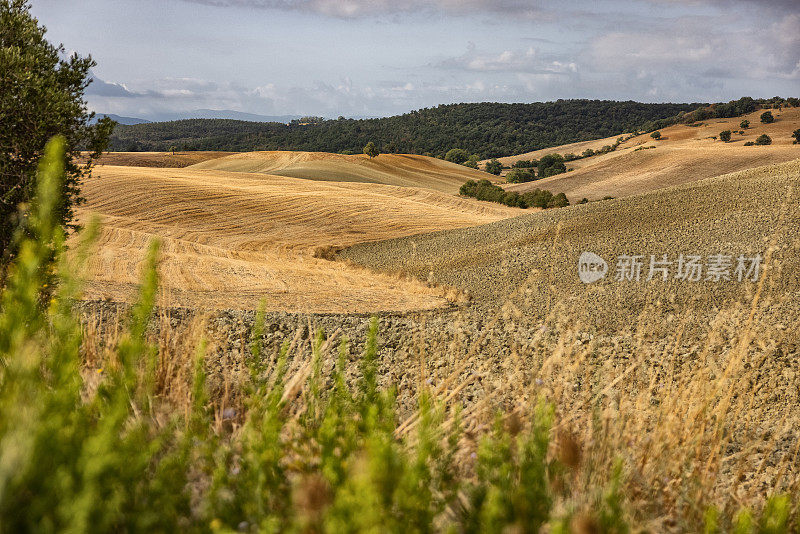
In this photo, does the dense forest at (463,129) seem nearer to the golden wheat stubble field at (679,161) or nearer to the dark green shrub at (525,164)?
the golden wheat stubble field at (679,161)

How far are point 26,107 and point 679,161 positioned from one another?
5003 cm

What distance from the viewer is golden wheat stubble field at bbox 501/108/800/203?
42.9 meters

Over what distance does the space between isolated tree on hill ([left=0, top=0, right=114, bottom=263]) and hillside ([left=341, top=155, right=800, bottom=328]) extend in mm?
6671

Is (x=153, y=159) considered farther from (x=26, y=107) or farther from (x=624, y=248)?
(x=26, y=107)

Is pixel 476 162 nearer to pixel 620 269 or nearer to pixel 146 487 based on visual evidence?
pixel 620 269

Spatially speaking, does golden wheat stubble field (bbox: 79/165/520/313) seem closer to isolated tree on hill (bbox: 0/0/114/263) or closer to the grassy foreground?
isolated tree on hill (bbox: 0/0/114/263)

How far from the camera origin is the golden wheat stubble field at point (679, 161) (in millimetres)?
42938

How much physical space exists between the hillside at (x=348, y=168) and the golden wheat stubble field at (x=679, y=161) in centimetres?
842

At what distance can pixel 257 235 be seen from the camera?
21062 mm

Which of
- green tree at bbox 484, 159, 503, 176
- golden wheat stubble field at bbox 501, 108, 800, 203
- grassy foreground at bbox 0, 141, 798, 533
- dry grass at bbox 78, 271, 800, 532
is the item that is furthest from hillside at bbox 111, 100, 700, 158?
grassy foreground at bbox 0, 141, 798, 533

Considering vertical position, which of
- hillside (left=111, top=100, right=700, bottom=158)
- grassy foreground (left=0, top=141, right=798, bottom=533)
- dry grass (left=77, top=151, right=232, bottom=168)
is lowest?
grassy foreground (left=0, top=141, right=798, bottom=533)

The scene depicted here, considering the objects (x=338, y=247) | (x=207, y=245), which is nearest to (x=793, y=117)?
(x=338, y=247)

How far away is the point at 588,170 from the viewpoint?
51.8 meters

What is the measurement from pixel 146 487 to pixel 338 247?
18799 millimetres
